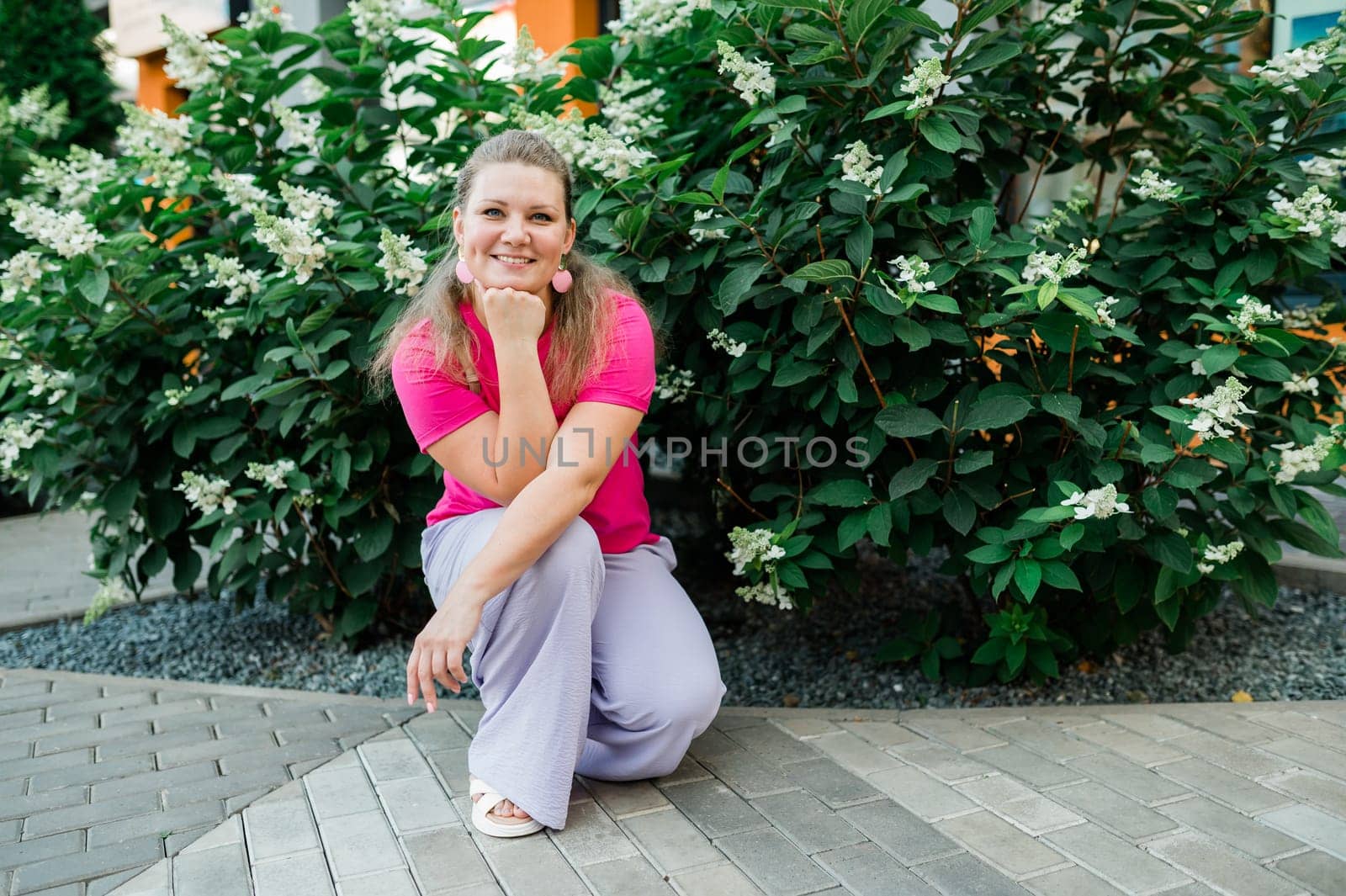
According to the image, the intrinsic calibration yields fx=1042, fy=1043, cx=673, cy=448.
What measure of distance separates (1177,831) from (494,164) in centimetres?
208

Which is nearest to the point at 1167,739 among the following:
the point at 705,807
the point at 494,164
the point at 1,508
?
the point at 705,807

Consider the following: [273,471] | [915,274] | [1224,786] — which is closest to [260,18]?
[273,471]

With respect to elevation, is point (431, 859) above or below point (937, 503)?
below

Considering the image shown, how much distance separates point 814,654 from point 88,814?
7.14ft

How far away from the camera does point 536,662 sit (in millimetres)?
2266

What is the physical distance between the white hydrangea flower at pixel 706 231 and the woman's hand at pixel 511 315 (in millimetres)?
668

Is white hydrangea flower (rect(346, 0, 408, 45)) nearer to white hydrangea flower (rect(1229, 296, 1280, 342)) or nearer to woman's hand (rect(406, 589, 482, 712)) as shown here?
woman's hand (rect(406, 589, 482, 712))

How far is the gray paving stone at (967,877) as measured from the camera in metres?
1.98

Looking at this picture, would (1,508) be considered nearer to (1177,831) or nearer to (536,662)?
(536,662)

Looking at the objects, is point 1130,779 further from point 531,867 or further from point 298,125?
point 298,125

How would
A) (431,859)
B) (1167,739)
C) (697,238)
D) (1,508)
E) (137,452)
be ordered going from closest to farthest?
(431,859)
(1167,739)
(697,238)
(137,452)
(1,508)

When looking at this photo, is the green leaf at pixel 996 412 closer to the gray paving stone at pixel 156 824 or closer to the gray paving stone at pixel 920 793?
the gray paving stone at pixel 920 793

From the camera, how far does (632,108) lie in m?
3.29

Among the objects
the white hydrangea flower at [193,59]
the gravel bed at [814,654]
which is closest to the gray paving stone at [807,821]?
the gravel bed at [814,654]
